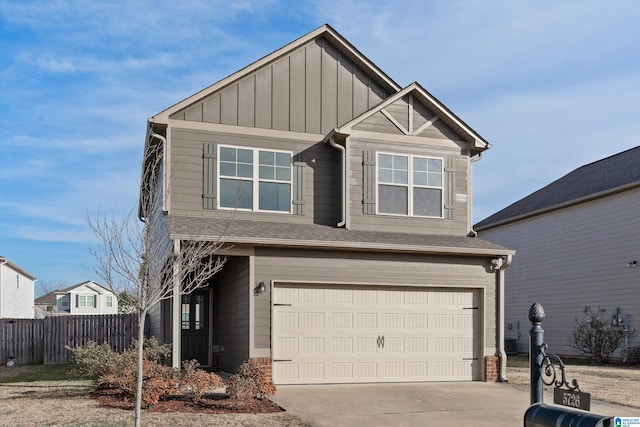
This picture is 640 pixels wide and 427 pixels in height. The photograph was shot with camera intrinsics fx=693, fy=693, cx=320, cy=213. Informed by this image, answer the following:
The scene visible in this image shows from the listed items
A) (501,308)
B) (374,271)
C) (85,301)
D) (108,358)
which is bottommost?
(85,301)

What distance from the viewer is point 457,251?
15.3 meters

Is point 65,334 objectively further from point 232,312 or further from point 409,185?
point 409,185

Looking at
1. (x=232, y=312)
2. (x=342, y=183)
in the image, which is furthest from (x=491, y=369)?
(x=232, y=312)

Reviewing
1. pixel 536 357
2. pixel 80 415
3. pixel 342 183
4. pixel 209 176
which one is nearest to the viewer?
pixel 536 357

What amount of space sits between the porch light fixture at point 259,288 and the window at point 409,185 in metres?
3.59

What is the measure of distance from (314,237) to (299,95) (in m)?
3.81

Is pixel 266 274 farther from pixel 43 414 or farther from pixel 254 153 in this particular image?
pixel 43 414

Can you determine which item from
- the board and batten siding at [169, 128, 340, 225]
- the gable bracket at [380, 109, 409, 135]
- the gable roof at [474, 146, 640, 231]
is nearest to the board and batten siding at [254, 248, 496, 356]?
the board and batten siding at [169, 128, 340, 225]

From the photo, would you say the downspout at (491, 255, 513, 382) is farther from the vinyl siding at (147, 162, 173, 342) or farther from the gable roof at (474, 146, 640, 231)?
the gable roof at (474, 146, 640, 231)

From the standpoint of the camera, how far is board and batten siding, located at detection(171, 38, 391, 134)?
51.6 feet

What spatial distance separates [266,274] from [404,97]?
5.61 m

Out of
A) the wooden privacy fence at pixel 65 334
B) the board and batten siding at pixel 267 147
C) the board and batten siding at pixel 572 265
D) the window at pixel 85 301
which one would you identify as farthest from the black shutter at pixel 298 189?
the window at pixel 85 301

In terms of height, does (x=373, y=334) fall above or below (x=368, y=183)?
below

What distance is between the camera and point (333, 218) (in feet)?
52.9
